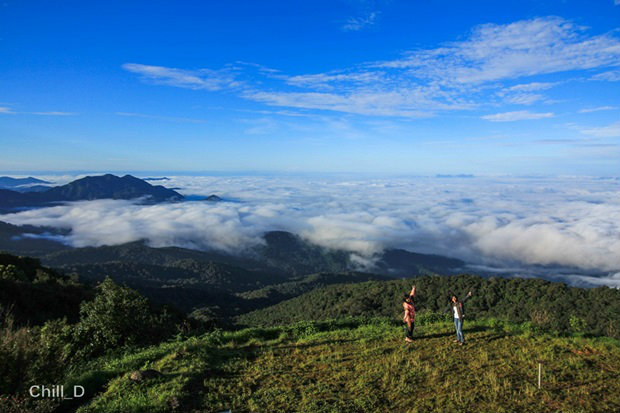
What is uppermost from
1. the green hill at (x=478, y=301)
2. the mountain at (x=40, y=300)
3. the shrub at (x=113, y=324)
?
the shrub at (x=113, y=324)

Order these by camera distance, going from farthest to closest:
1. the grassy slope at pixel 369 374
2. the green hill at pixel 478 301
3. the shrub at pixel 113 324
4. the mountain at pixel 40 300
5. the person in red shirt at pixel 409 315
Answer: the green hill at pixel 478 301 → the mountain at pixel 40 300 → the shrub at pixel 113 324 → the person in red shirt at pixel 409 315 → the grassy slope at pixel 369 374

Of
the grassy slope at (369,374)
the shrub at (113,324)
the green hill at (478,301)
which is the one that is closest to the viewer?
the grassy slope at (369,374)

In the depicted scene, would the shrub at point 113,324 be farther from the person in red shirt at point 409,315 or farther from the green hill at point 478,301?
the green hill at point 478,301

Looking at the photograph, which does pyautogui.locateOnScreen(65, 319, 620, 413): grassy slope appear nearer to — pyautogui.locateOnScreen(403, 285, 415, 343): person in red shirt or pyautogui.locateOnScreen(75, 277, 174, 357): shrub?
pyautogui.locateOnScreen(403, 285, 415, 343): person in red shirt

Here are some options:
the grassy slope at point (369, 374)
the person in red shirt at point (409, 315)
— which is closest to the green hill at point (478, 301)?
the person in red shirt at point (409, 315)

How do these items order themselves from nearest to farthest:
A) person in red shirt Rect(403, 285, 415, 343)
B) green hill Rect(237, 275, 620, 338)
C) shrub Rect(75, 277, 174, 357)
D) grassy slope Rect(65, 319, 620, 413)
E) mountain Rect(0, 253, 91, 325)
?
grassy slope Rect(65, 319, 620, 413), person in red shirt Rect(403, 285, 415, 343), shrub Rect(75, 277, 174, 357), mountain Rect(0, 253, 91, 325), green hill Rect(237, 275, 620, 338)

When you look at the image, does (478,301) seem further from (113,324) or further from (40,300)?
(40,300)

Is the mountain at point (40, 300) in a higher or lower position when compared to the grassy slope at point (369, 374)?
lower

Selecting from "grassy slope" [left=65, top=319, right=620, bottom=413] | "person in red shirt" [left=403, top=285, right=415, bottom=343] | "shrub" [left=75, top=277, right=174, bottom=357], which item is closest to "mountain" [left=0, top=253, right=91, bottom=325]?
"shrub" [left=75, top=277, right=174, bottom=357]

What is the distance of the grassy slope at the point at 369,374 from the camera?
28.4 ft

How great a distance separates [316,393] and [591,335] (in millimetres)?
12245

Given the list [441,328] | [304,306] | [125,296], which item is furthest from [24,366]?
[304,306]

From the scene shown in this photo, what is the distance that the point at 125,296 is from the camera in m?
15.8

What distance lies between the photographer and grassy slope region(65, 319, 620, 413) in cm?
865
